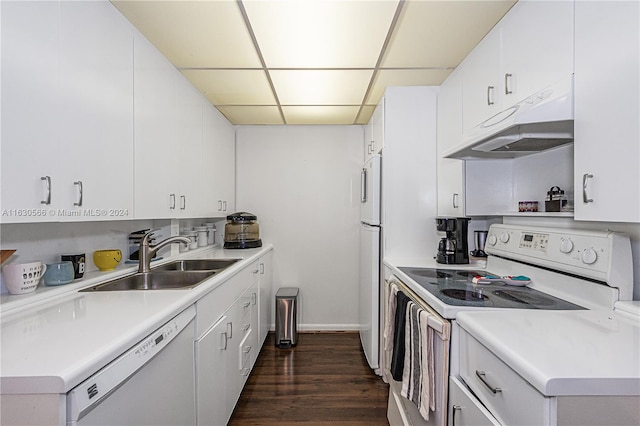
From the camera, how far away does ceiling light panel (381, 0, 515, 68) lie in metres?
1.44

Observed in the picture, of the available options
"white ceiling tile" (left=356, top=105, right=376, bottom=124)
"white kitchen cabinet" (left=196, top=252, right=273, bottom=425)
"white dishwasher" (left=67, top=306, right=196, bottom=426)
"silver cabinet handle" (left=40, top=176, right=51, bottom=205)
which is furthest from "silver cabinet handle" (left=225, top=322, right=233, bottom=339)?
"white ceiling tile" (left=356, top=105, right=376, bottom=124)

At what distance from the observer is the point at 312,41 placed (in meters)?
1.71

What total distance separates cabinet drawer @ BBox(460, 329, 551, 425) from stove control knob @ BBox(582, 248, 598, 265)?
546 millimetres

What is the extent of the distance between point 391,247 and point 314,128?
1.70m

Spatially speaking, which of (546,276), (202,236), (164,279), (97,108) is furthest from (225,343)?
(546,276)

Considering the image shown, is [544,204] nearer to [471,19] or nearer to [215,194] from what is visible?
[471,19]

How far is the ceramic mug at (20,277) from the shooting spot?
1184 mm

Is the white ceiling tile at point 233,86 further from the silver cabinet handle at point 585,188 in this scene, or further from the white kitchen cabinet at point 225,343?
the silver cabinet handle at point 585,188

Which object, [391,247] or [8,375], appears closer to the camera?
[8,375]

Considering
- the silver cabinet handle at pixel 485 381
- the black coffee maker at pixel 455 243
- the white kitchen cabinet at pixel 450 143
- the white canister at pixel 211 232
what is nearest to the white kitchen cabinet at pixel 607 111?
the silver cabinet handle at pixel 485 381

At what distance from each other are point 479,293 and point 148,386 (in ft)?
4.27

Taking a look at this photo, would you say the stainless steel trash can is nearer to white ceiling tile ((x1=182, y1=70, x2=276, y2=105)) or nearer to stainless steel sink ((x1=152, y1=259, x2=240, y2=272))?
stainless steel sink ((x1=152, y1=259, x2=240, y2=272))

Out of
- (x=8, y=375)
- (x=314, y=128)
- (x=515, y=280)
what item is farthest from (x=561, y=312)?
(x=314, y=128)

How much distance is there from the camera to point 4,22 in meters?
0.91
